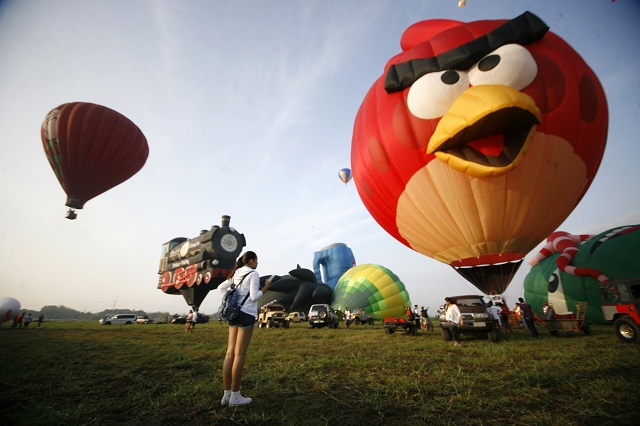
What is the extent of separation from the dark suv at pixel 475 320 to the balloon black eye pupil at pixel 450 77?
768 cm

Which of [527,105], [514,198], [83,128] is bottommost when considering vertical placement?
[514,198]

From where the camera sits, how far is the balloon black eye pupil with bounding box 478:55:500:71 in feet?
24.4

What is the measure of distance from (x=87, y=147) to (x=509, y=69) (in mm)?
23089

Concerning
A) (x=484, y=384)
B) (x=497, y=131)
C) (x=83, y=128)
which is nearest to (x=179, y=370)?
(x=484, y=384)

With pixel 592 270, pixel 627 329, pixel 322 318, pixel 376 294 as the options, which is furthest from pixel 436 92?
pixel 376 294

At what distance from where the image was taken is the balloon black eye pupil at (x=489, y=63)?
24.4 ft

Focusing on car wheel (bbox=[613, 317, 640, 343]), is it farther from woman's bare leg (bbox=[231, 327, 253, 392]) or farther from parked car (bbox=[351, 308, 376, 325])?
parked car (bbox=[351, 308, 376, 325])

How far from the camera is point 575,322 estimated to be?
9.95 meters

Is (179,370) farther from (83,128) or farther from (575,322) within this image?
(83,128)

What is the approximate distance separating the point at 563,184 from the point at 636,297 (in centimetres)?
453

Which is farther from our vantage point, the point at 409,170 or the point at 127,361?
the point at 409,170

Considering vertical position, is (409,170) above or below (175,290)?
above

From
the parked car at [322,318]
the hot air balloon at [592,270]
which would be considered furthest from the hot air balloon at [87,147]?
the hot air balloon at [592,270]

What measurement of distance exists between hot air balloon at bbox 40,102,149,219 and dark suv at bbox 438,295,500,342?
22508 mm
